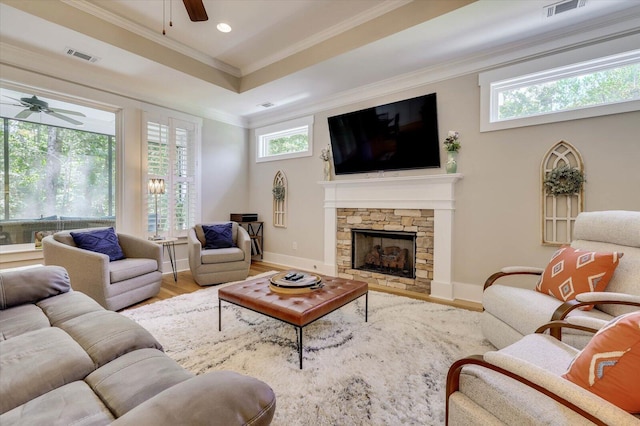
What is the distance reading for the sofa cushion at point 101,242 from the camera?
316 cm

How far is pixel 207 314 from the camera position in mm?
2855

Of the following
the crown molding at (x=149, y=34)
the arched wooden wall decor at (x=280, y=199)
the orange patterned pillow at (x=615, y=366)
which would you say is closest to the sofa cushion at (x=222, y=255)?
the arched wooden wall decor at (x=280, y=199)

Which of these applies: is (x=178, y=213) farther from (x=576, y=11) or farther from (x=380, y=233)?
(x=576, y=11)

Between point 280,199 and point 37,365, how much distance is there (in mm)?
4232

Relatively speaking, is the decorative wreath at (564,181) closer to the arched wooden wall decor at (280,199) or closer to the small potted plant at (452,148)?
the small potted plant at (452,148)

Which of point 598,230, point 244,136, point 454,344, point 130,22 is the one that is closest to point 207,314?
point 454,344

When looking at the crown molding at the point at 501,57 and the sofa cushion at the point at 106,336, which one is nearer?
the sofa cushion at the point at 106,336

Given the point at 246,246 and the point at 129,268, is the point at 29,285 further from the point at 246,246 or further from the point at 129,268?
the point at 246,246

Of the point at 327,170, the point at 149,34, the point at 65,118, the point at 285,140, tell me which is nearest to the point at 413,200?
the point at 327,170

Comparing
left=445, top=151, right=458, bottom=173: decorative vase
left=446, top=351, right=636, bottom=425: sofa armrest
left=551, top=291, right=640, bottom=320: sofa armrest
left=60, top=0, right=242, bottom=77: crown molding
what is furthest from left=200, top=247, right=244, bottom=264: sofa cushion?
left=551, top=291, right=640, bottom=320: sofa armrest

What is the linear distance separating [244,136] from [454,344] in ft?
16.7

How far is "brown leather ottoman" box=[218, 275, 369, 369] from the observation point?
1935mm

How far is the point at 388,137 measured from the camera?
12.7ft

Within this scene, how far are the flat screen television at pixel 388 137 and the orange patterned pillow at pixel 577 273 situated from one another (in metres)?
1.84
